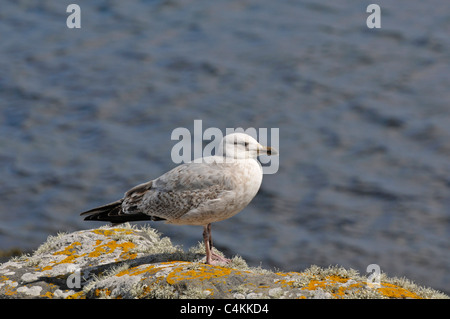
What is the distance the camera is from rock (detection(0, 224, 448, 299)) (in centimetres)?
806

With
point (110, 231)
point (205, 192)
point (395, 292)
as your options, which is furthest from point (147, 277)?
point (395, 292)

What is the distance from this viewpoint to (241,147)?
9.06 metres

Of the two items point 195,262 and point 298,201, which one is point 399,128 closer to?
point 298,201

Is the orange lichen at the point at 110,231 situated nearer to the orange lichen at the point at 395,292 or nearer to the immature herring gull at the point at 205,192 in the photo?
the immature herring gull at the point at 205,192

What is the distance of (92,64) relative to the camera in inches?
827

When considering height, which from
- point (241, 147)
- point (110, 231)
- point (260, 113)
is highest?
point (260, 113)

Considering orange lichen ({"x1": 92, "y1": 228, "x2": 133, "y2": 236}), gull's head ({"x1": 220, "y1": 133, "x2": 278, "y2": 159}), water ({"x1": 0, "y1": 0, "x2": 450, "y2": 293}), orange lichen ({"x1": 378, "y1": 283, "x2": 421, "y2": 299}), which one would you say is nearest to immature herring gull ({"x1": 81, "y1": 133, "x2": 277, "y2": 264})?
gull's head ({"x1": 220, "y1": 133, "x2": 278, "y2": 159})

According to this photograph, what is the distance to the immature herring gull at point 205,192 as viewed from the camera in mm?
8961

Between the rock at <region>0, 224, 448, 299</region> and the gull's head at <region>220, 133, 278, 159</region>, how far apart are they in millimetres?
1594

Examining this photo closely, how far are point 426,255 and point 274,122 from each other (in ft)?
19.1

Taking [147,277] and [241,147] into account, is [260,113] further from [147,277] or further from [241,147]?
[147,277]

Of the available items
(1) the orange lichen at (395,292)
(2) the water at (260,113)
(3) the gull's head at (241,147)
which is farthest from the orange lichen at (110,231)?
(1) the orange lichen at (395,292)

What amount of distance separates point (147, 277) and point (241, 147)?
2.21 meters
